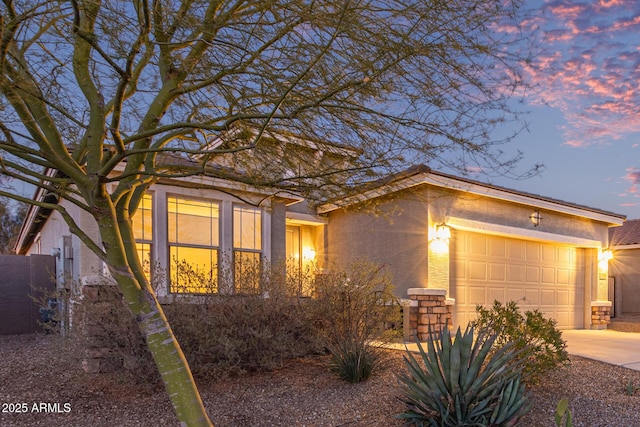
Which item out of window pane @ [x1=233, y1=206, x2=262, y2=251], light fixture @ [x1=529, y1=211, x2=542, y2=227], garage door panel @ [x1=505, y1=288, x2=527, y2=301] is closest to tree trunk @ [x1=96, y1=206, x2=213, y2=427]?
window pane @ [x1=233, y1=206, x2=262, y2=251]

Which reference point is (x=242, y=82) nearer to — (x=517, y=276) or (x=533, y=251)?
(x=517, y=276)

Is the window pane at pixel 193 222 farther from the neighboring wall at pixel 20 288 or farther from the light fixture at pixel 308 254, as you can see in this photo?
the neighboring wall at pixel 20 288

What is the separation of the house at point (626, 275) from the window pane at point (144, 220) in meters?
16.5

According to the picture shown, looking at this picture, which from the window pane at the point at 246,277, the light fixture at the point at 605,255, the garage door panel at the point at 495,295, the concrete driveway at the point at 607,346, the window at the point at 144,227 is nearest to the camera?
the window pane at the point at 246,277

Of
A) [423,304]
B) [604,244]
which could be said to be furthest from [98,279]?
[604,244]

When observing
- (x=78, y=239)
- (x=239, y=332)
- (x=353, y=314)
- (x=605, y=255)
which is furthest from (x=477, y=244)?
(x=78, y=239)

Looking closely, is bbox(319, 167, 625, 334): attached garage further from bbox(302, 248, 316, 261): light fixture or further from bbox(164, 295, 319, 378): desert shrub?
bbox(164, 295, 319, 378): desert shrub

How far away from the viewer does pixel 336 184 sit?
4.76 metres

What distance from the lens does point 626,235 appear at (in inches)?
749

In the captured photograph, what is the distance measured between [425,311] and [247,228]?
4214 mm

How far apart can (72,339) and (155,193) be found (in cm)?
328

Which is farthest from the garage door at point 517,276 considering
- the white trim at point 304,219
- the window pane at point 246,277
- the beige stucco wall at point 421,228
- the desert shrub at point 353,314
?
the window pane at point 246,277

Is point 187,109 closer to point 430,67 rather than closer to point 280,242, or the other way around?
point 430,67

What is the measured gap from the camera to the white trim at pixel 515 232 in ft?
35.9
